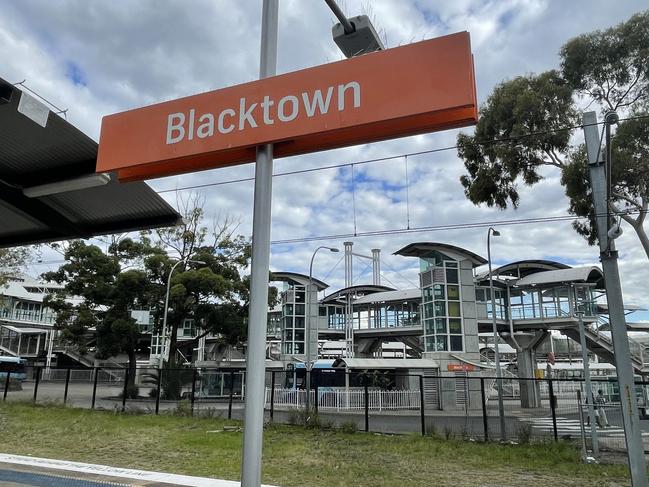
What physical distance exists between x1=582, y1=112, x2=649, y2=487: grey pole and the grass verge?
1037 millimetres

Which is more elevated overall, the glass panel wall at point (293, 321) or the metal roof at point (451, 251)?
the metal roof at point (451, 251)

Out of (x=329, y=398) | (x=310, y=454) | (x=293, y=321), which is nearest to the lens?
(x=310, y=454)

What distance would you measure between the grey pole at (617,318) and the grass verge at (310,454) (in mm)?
1037

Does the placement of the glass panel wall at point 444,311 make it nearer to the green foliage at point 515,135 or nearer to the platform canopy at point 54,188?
the green foliage at point 515,135

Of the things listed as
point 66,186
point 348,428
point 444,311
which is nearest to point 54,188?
point 66,186

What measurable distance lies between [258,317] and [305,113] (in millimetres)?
1403

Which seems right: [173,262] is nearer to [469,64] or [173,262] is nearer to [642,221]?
[642,221]

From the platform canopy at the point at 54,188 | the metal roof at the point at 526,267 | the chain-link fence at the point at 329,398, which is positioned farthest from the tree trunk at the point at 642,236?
the metal roof at the point at 526,267

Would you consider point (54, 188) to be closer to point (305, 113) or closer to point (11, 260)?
point (305, 113)

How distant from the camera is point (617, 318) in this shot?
9.39 meters

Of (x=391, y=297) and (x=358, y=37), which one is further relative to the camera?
(x=391, y=297)

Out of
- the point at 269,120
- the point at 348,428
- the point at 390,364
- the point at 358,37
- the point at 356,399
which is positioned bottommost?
the point at 348,428

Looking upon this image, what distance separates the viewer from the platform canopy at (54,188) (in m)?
5.42

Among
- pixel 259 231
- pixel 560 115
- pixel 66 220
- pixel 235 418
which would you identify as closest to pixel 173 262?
pixel 235 418
